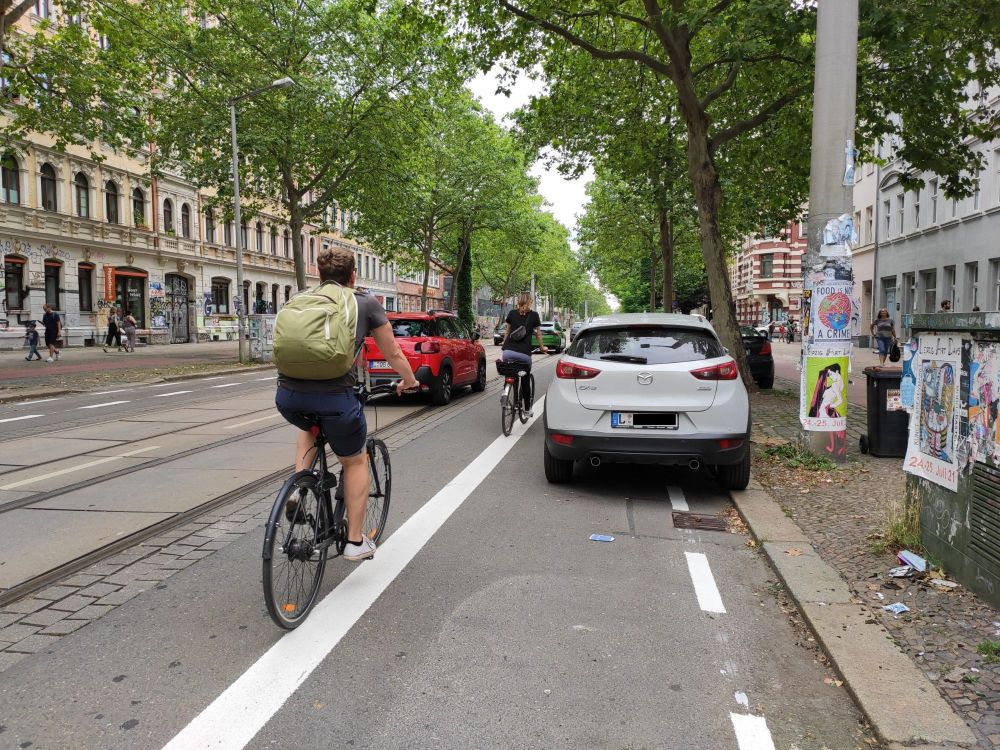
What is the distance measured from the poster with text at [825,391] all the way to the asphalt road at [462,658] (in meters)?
2.51

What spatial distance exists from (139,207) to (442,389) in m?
31.5

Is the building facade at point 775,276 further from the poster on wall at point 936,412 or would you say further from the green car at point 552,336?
the poster on wall at point 936,412

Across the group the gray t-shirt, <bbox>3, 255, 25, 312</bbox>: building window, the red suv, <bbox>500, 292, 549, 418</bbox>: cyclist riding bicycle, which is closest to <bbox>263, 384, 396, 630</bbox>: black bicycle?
the gray t-shirt

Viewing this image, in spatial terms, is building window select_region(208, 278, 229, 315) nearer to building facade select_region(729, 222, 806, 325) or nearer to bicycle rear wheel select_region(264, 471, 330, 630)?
bicycle rear wheel select_region(264, 471, 330, 630)

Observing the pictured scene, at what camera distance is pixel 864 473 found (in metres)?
7.33

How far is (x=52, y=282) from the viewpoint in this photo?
33094 mm

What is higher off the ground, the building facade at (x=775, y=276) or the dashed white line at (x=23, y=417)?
the building facade at (x=775, y=276)

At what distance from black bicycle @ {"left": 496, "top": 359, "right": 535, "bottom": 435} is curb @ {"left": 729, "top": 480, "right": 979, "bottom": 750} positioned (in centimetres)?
523

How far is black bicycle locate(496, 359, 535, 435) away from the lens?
403 inches

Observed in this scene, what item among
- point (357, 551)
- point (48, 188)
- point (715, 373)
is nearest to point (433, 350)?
point (715, 373)

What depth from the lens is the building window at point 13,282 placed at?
100 feet

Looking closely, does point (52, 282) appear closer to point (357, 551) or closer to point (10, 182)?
point (10, 182)

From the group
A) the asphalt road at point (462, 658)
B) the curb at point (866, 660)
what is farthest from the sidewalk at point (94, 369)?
the curb at point (866, 660)

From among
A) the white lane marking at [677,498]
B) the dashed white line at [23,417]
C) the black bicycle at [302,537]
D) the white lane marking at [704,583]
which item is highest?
the black bicycle at [302,537]
